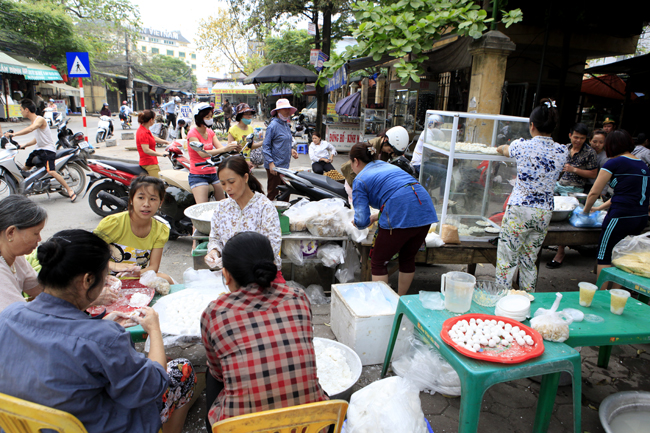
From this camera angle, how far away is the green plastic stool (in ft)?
9.20

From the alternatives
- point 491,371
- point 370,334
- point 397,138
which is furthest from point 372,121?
point 491,371

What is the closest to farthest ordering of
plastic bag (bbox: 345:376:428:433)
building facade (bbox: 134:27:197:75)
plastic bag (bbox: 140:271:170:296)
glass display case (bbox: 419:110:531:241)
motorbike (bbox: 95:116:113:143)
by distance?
plastic bag (bbox: 345:376:428:433) → plastic bag (bbox: 140:271:170:296) → glass display case (bbox: 419:110:531:241) → motorbike (bbox: 95:116:113:143) → building facade (bbox: 134:27:197:75)

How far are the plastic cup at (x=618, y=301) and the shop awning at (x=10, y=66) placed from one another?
2542cm

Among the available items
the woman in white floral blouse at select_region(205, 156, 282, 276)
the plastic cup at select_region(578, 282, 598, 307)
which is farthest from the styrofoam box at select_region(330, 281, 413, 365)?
the plastic cup at select_region(578, 282, 598, 307)

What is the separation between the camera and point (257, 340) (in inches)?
58.4

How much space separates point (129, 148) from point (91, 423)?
43.9 ft

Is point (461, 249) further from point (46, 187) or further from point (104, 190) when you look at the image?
point (46, 187)

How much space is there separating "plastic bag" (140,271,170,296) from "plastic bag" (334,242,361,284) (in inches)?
76.0

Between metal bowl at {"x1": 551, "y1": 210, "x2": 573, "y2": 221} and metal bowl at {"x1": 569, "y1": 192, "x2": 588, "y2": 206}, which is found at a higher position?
metal bowl at {"x1": 569, "y1": 192, "x2": 588, "y2": 206}

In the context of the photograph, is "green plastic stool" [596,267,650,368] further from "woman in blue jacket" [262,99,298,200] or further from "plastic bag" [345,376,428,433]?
"woman in blue jacket" [262,99,298,200]

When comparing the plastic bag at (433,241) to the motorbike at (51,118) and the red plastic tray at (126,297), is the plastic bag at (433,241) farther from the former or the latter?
the motorbike at (51,118)

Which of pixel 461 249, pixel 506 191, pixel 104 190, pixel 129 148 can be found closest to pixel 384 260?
pixel 461 249

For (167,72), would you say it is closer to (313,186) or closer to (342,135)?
(342,135)

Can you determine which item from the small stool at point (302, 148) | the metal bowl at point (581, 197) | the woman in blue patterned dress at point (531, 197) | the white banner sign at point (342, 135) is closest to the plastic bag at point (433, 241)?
the woman in blue patterned dress at point (531, 197)
